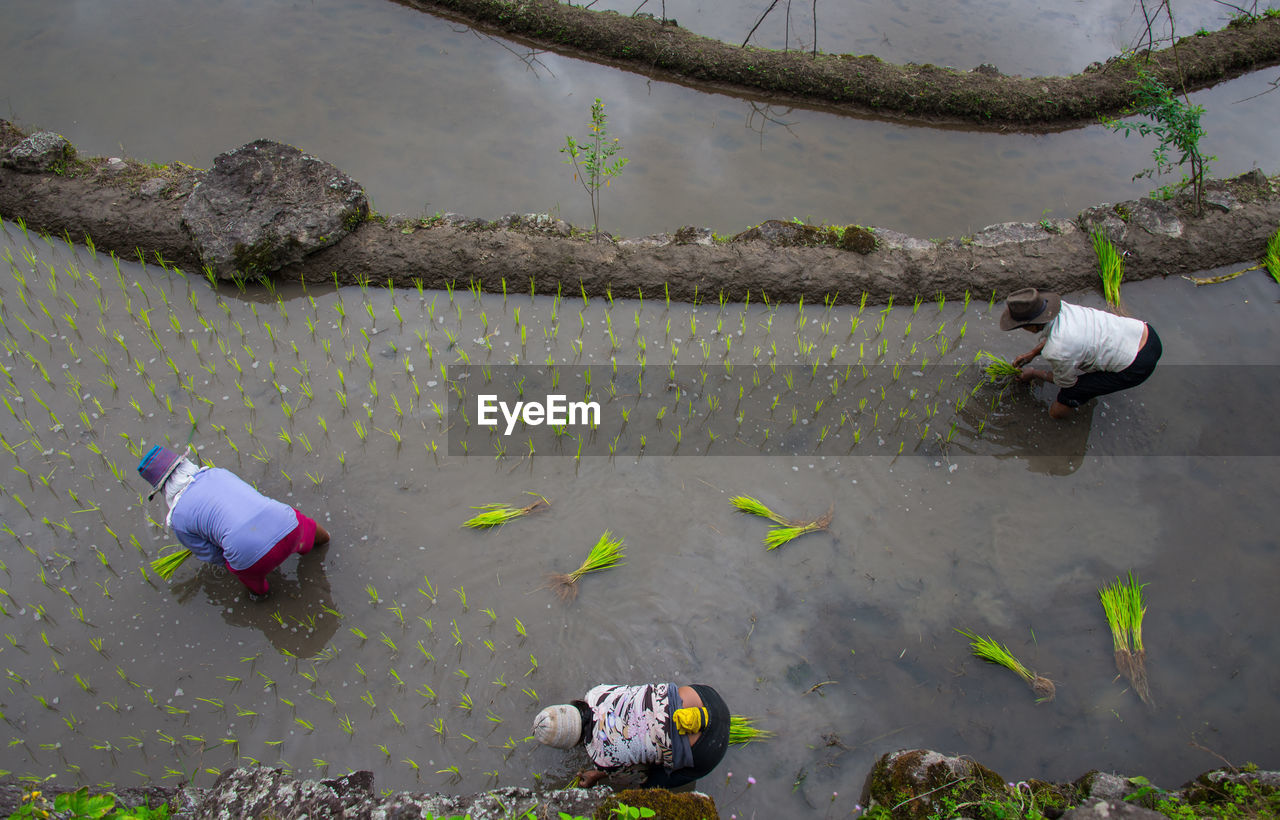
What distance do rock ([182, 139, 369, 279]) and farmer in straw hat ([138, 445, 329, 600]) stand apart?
85.3 inches

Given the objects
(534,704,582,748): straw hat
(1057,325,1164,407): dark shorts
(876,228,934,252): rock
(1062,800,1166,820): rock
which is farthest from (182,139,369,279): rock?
(1062,800,1166,820): rock

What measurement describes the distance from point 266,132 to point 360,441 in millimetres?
3759

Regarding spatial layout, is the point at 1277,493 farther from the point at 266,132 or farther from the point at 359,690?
the point at 266,132

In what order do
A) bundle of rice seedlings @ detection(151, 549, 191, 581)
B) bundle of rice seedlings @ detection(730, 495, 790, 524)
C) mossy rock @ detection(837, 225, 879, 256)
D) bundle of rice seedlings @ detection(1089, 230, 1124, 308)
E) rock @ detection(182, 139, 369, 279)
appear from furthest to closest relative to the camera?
1. mossy rock @ detection(837, 225, 879, 256)
2. bundle of rice seedlings @ detection(1089, 230, 1124, 308)
3. rock @ detection(182, 139, 369, 279)
4. bundle of rice seedlings @ detection(730, 495, 790, 524)
5. bundle of rice seedlings @ detection(151, 549, 191, 581)

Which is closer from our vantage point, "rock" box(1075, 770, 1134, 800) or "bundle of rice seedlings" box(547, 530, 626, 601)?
"rock" box(1075, 770, 1134, 800)

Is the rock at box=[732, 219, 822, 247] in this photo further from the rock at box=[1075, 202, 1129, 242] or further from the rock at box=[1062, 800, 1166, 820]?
the rock at box=[1062, 800, 1166, 820]

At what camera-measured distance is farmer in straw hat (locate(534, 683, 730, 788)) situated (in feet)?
10.1

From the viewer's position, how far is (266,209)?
17.7ft

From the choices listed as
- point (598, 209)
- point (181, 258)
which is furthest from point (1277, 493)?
point (181, 258)

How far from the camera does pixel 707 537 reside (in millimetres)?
4324

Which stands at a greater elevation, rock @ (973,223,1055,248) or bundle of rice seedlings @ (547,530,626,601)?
rock @ (973,223,1055,248)

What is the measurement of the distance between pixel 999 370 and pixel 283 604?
15.8ft

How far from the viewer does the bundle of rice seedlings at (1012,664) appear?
3.80 m

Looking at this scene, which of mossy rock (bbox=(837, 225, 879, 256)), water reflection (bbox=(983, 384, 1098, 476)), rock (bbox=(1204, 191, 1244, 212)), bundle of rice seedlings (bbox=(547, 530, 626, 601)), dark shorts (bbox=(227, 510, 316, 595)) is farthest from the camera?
rock (bbox=(1204, 191, 1244, 212))
